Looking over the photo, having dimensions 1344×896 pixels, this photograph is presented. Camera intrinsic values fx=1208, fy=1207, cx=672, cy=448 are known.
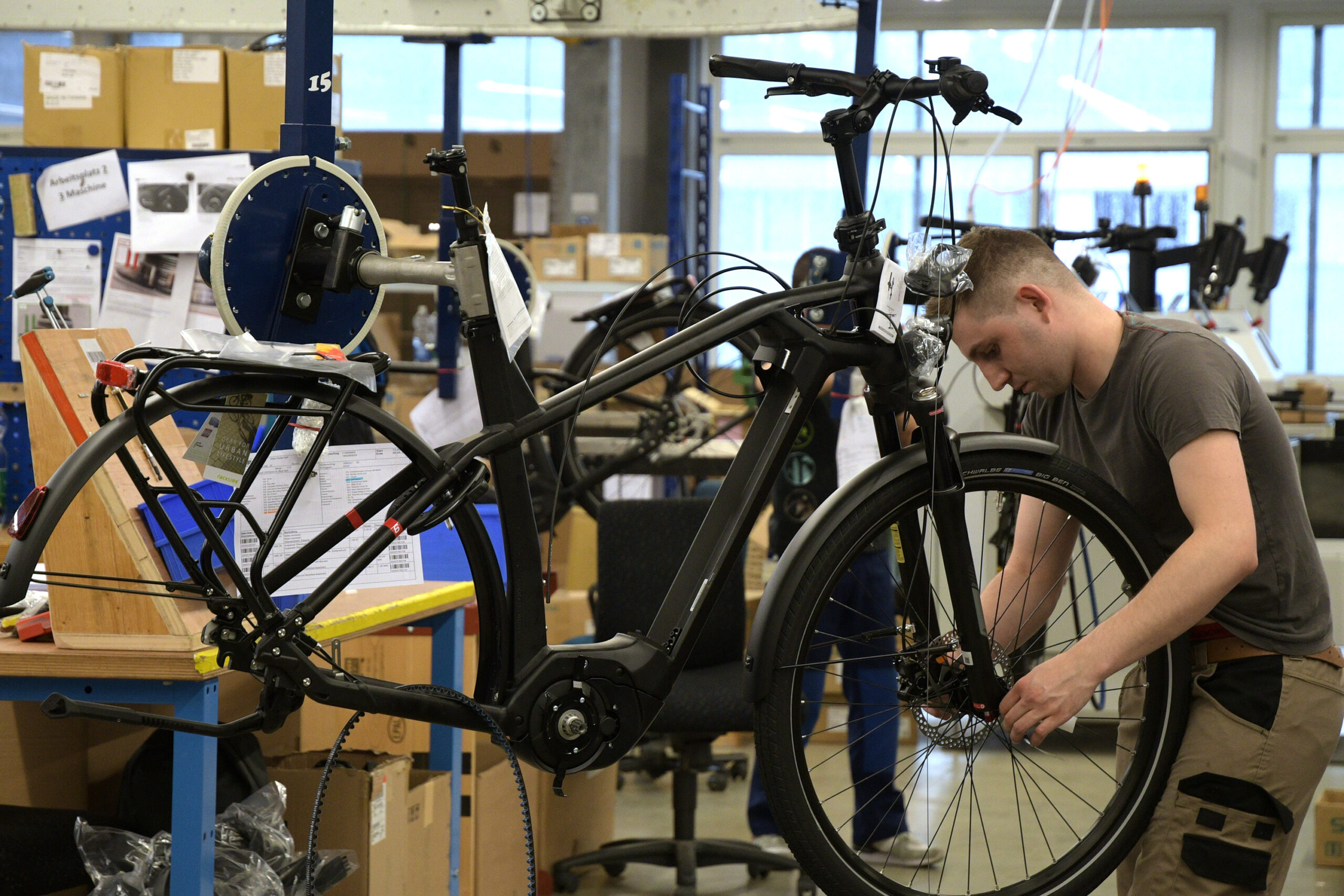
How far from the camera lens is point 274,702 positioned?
1.39 meters

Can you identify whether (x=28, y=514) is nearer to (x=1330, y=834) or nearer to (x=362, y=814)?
(x=362, y=814)

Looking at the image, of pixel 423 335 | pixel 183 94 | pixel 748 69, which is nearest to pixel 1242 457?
pixel 748 69

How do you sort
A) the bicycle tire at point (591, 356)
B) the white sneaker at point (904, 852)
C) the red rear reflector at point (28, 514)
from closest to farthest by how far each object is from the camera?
the red rear reflector at point (28, 514)
the white sneaker at point (904, 852)
the bicycle tire at point (591, 356)

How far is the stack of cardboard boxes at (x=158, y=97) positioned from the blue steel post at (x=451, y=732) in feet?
4.71

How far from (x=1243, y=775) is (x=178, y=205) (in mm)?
2410

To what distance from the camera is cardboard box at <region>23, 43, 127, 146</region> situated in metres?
3.04

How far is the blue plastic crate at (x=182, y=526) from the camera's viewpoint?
60.0 inches

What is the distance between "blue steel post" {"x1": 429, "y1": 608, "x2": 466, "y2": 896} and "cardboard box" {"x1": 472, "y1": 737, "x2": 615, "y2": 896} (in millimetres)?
183

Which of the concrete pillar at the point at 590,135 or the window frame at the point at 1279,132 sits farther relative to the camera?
the window frame at the point at 1279,132

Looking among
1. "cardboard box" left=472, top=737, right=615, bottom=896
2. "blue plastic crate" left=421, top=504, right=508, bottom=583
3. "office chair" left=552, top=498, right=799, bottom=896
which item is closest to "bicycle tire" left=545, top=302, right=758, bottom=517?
"office chair" left=552, top=498, right=799, bottom=896

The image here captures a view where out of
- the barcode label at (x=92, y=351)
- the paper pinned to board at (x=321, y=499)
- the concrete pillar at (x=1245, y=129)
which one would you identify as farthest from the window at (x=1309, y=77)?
the barcode label at (x=92, y=351)

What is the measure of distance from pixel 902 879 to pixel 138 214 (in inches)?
100

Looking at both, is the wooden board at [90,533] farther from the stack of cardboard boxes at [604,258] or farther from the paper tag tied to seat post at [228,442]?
the stack of cardboard boxes at [604,258]

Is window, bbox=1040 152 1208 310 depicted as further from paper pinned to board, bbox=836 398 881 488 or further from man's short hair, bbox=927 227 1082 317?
man's short hair, bbox=927 227 1082 317
